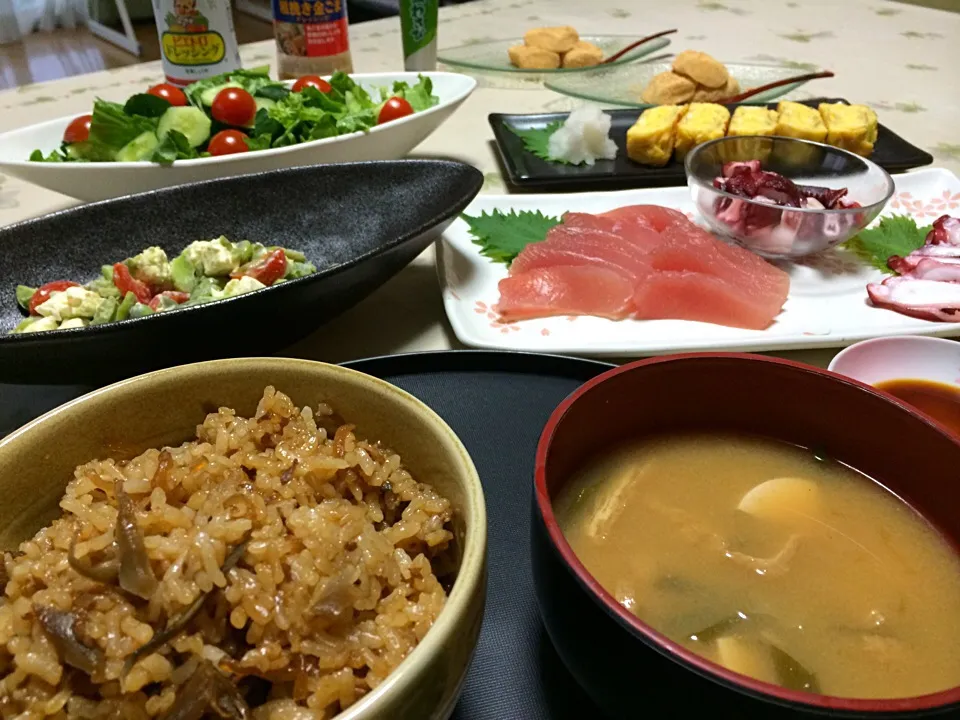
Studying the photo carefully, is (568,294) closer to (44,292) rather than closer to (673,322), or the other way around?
(673,322)

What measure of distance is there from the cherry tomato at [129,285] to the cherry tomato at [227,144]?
0.55 meters

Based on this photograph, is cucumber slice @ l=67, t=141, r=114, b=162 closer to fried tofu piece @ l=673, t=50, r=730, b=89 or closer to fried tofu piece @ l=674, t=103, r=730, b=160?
fried tofu piece @ l=674, t=103, r=730, b=160

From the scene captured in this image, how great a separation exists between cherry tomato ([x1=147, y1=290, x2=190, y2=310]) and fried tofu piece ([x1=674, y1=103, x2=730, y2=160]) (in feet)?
4.71

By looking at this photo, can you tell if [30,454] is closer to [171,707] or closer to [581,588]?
[171,707]

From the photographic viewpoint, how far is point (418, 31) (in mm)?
2502

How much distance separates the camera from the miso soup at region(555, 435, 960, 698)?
627 mm

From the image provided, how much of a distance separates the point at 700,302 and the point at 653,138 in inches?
31.4

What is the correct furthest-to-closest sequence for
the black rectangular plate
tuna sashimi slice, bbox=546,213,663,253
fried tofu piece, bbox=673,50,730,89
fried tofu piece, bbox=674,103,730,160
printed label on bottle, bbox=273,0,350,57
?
1. fried tofu piece, bbox=673,50,730,89
2. printed label on bottle, bbox=273,0,350,57
3. fried tofu piece, bbox=674,103,730,160
4. the black rectangular plate
5. tuna sashimi slice, bbox=546,213,663,253

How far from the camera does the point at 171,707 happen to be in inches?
21.5

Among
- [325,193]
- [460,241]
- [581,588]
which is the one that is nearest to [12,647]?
[581,588]

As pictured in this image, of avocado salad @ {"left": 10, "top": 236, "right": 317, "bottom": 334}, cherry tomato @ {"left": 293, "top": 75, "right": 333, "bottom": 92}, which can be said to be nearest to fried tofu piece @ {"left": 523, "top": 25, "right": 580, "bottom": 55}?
cherry tomato @ {"left": 293, "top": 75, "right": 333, "bottom": 92}

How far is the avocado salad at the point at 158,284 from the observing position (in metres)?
1.17

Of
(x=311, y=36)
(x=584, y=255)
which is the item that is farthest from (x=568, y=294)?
(x=311, y=36)

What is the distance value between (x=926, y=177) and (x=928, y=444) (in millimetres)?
1499
